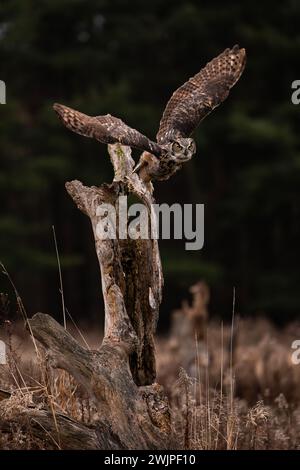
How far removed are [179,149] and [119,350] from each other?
1.12 metres

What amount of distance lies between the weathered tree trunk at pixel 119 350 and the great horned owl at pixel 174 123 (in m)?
0.17

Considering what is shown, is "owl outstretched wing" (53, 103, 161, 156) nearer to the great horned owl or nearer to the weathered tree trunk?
the great horned owl

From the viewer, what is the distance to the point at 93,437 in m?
3.77

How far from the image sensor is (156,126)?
16.5 metres

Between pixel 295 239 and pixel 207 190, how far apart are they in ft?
7.66

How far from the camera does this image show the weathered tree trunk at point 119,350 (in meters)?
3.78

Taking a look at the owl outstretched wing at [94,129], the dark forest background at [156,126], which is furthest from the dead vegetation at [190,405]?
the dark forest background at [156,126]

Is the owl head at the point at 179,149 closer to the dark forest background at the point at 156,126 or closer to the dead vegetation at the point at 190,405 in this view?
the dead vegetation at the point at 190,405

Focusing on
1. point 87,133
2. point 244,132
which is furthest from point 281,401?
point 244,132

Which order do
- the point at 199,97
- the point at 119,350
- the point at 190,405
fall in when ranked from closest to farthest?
the point at 119,350
the point at 190,405
the point at 199,97

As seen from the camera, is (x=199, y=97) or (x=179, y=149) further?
(x=199, y=97)

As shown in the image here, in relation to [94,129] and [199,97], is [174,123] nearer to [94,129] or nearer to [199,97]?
[199,97]

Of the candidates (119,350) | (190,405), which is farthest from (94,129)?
(190,405)

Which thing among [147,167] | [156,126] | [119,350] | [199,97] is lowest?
[119,350]
